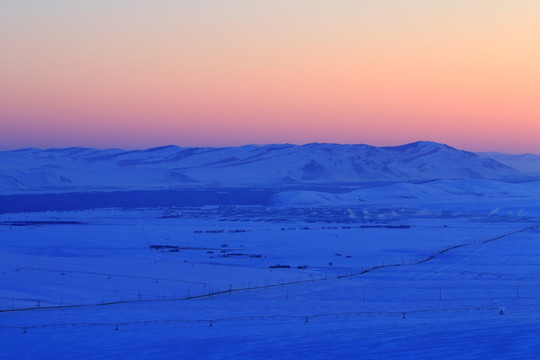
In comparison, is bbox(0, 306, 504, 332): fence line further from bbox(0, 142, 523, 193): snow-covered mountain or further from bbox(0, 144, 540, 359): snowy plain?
bbox(0, 142, 523, 193): snow-covered mountain

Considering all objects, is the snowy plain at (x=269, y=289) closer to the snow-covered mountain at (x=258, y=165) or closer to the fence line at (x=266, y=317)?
the fence line at (x=266, y=317)

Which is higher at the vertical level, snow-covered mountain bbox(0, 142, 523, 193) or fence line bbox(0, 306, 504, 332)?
snow-covered mountain bbox(0, 142, 523, 193)

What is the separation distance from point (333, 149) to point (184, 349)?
520 ft

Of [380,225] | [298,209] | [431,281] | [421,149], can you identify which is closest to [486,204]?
[298,209]

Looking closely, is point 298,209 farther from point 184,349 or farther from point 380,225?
point 184,349

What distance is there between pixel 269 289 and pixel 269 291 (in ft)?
1.08

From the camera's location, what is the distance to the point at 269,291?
17781mm

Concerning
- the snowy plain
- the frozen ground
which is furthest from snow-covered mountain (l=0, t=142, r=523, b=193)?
the frozen ground

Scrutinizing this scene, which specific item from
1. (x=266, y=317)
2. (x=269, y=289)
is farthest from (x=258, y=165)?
(x=266, y=317)

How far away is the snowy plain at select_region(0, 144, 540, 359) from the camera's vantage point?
10945 mm

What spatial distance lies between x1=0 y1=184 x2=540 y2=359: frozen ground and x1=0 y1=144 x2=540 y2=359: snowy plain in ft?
0.15

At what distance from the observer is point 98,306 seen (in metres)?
15.4

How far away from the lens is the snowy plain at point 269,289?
10.9m

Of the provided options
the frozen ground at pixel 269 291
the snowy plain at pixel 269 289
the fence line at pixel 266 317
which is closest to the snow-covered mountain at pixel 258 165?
the snowy plain at pixel 269 289
